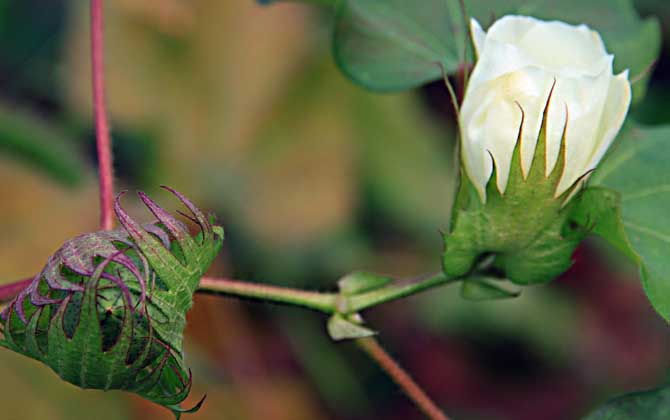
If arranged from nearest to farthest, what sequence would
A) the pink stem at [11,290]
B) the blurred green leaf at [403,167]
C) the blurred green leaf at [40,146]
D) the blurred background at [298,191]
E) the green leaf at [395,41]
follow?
the pink stem at [11,290] → the green leaf at [395,41] → the blurred green leaf at [40,146] → the blurred background at [298,191] → the blurred green leaf at [403,167]

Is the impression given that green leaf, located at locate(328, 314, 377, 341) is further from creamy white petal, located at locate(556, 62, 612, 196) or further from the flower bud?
creamy white petal, located at locate(556, 62, 612, 196)

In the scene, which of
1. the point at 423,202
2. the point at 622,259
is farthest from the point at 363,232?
the point at 622,259

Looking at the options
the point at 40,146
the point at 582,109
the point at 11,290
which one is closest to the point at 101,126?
the point at 11,290

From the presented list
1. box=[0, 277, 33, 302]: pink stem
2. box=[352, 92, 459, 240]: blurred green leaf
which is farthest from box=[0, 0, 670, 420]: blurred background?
box=[0, 277, 33, 302]: pink stem

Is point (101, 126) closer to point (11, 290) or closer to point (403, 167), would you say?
point (11, 290)

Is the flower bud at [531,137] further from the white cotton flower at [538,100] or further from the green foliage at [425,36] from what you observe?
the green foliage at [425,36]

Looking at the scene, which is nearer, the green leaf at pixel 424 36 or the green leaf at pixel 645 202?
the green leaf at pixel 645 202

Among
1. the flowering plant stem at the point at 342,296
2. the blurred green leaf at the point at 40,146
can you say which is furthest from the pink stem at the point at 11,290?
the blurred green leaf at the point at 40,146
